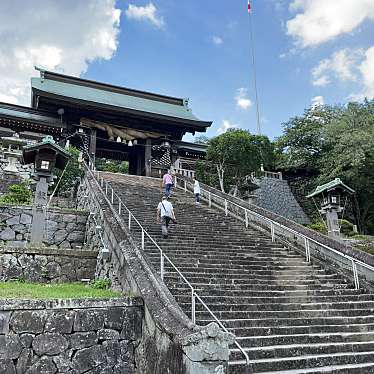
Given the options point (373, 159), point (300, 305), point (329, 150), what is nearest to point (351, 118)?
point (329, 150)

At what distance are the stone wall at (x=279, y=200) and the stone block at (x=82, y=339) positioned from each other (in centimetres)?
1920

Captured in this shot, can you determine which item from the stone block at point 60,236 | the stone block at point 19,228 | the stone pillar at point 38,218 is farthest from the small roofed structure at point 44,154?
the stone block at point 60,236

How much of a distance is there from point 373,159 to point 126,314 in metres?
18.0

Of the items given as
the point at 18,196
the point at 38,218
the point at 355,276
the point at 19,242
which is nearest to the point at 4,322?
the point at 38,218

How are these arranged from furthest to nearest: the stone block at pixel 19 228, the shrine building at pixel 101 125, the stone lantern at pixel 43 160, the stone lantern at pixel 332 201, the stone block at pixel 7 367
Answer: the shrine building at pixel 101 125 → the stone lantern at pixel 332 201 → the stone block at pixel 19 228 → the stone lantern at pixel 43 160 → the stone block at pixel 7 367

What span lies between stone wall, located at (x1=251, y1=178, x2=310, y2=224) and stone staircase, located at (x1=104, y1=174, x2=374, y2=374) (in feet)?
45.6

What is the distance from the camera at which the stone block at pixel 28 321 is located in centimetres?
497

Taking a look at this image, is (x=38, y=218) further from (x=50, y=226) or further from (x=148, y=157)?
(x=148, y=157)

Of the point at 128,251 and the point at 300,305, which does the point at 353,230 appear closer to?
the point at 300,305

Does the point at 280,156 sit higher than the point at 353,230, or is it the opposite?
the point at 280,156

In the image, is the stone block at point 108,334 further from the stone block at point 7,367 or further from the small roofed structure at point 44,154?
the small roofed structure at point 44,154

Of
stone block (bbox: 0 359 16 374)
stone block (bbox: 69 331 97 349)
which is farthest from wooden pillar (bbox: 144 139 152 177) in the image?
stone block (bbox: 0 359 16 374)

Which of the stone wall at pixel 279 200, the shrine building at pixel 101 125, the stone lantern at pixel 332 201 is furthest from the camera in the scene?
the stone wall at pixel 279 200

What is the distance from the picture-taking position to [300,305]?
21.6 ft
